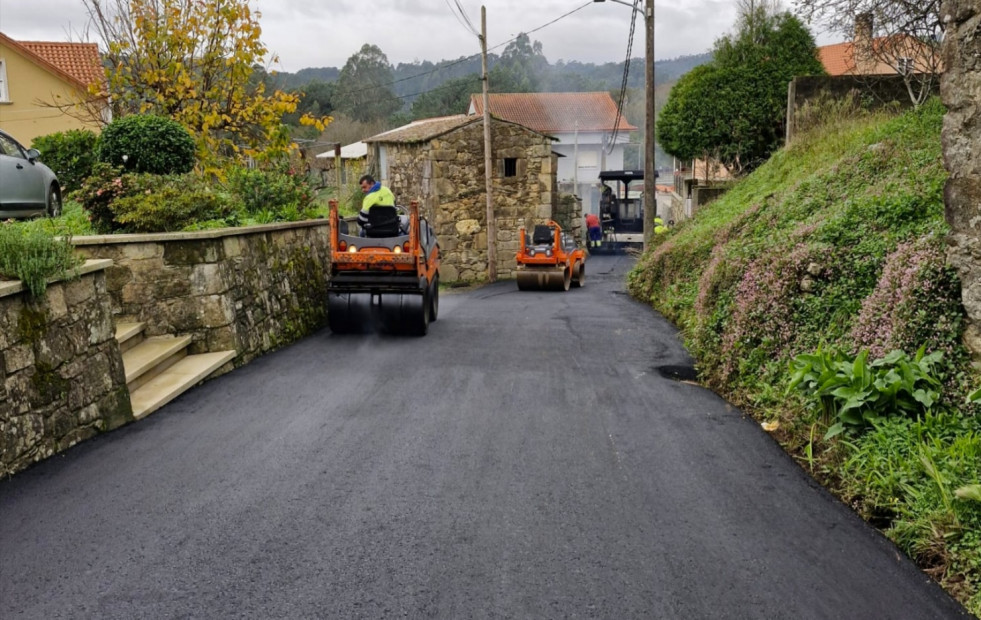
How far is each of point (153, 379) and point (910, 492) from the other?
6643 millimetres

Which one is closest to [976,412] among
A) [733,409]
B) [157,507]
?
[733,409]

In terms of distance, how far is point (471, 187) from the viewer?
26109 mm

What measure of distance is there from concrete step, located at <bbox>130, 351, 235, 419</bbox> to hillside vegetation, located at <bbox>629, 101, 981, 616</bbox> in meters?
5.16

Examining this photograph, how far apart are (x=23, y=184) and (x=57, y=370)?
5.92 m

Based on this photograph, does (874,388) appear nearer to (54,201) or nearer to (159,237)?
(159,237)

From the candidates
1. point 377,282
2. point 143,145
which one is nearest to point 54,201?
point 143,145

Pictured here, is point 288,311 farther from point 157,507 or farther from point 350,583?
point 350,583

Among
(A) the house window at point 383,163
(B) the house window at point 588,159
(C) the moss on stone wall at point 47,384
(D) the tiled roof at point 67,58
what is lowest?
(C) the moss on stone wall at point 47,384

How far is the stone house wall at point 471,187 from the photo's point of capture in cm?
2556

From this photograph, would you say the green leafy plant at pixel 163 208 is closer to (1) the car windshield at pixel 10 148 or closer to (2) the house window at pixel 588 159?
(1) the car windshield at pixel 10 148

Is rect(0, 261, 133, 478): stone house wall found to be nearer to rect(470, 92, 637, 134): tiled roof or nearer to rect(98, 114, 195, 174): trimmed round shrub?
rect(98, 114, 195, 174): trimmed round shrub

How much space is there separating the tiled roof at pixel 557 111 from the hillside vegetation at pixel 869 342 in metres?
47.6

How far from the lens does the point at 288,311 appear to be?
1125 cm

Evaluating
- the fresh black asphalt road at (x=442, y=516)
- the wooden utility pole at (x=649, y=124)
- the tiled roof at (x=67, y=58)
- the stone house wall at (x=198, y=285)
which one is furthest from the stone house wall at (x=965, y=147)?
the tiled roof at (x=67, y=58)
